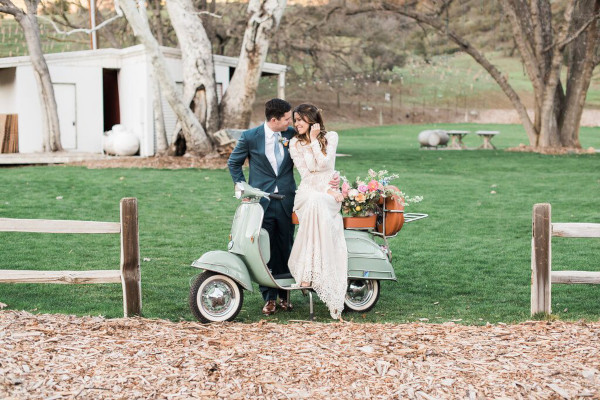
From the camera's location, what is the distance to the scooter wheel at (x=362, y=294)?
6535 millimetres

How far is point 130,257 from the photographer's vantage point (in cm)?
605

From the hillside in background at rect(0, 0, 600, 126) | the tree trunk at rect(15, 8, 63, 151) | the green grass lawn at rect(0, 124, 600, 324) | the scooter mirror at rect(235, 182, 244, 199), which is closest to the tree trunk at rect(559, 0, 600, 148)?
the green grass lawn at rect(0, 124, 600, 324)

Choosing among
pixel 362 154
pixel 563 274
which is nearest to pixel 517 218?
pixel 563 274

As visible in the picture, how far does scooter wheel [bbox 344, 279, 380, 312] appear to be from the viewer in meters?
6.54

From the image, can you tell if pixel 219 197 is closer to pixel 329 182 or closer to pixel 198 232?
pixel 198 232

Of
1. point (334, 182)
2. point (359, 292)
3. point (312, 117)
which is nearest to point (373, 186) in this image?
point (334, 182)

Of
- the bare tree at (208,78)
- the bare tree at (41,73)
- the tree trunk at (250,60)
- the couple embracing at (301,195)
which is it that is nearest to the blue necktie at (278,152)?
the couple embracing at (301,195)

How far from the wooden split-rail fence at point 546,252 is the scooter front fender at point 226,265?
2.22 m

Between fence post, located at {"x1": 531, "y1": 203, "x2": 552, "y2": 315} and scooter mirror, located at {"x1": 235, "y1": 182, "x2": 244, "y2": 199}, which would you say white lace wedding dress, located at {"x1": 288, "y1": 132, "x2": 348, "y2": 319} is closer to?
scooter mirror, located at {"x1": 235, "y1": 182, "x2": 244, "y2": 199}

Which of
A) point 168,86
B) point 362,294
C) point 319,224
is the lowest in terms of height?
point 362,294

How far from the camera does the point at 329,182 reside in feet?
20.8

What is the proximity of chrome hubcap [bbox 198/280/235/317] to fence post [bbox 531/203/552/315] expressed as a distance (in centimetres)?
234

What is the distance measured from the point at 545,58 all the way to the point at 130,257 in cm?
2277

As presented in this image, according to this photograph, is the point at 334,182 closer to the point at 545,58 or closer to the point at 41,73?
the point at 41,73
